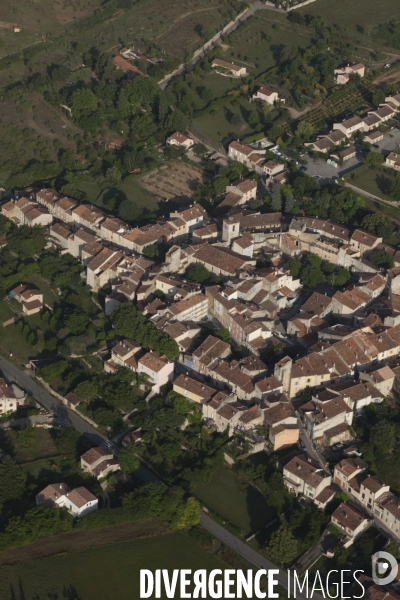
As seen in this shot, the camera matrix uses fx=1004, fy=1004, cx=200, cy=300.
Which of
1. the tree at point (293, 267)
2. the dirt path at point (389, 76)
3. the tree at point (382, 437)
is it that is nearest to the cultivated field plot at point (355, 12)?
the dirt path at point (389, 76)

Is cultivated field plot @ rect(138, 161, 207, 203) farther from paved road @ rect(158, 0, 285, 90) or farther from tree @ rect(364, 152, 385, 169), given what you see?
paved road @ rect(158, 0, 285, 90)

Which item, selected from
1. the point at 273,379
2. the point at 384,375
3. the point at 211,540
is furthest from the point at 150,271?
the point at 211,540

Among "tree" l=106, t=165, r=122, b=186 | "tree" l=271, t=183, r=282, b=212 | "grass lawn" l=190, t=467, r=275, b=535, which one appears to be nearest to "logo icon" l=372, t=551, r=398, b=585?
"grass lawn" l=190, t=467, r=275, b=535

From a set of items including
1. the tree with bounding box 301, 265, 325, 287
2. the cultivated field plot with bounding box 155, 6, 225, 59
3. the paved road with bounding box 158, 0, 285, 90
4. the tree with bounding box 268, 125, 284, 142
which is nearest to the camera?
the tree with bounding box 301, 265, 325, 287

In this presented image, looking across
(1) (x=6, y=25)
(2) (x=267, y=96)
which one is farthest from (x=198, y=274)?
(1) (x=6, y=25)

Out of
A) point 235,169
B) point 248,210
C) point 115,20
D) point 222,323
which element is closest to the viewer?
point 222,323

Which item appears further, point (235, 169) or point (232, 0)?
point (232, 0)

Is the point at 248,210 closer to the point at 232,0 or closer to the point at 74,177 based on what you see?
the point at 74,177
